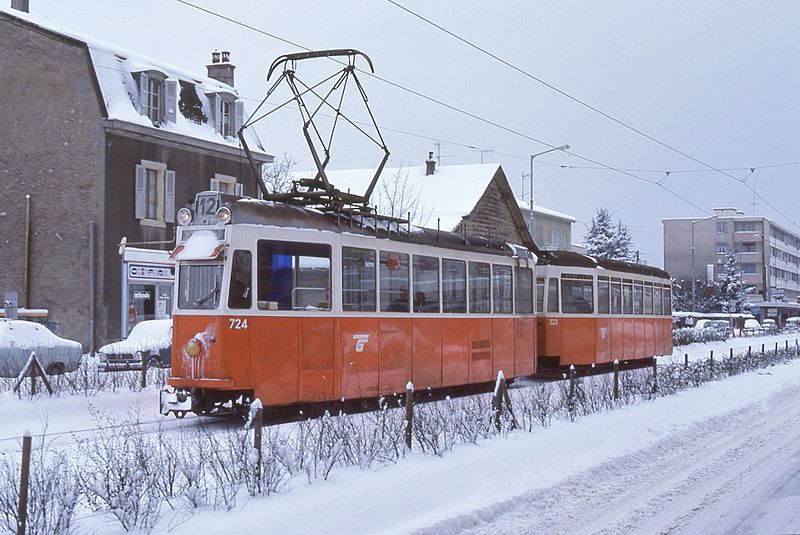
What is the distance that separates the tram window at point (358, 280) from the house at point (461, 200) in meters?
28.4

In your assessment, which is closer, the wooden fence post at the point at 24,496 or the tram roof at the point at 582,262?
the wooden fence post at the point at 24,496

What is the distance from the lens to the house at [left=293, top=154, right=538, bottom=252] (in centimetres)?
4572

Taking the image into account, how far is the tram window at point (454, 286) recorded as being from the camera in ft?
55.9

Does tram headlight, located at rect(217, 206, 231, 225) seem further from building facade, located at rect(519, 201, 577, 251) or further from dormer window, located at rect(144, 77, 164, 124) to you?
building facade, located at rect(519, 201, 577, 251)

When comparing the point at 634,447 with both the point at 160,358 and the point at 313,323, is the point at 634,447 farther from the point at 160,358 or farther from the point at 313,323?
the point at 160,358

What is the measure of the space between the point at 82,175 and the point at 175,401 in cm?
2001

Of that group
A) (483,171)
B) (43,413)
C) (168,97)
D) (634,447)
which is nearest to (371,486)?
(634,447)

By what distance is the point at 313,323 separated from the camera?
534 inches

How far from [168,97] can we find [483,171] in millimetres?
20775

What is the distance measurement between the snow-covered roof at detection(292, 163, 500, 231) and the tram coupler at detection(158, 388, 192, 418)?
30407mm

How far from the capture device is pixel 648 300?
29.4 meters

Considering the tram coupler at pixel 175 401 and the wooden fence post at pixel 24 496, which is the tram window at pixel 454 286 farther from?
the wooden fence post at pixel 24 496

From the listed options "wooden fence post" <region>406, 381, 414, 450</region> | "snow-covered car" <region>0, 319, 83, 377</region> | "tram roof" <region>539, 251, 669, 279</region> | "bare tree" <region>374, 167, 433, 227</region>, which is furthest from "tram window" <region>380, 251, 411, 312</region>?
"bare tree" <region>374, 167, 433, 227</region>

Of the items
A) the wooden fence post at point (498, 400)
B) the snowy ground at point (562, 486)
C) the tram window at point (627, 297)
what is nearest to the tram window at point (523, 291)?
the snowy ground at point (562, 486)
